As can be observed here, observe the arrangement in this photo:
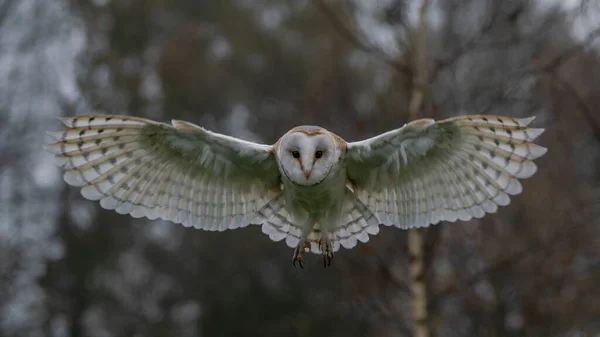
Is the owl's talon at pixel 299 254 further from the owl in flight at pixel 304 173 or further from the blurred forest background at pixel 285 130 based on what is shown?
the blurred forest background at pixel 285 130

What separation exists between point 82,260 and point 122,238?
1.07m

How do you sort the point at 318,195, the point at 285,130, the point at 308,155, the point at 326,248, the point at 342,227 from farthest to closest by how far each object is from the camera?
the point at 285,130, the point at 342,227, the point at 326,248, the point at 318,195, the point at 308,155

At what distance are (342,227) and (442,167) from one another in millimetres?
739

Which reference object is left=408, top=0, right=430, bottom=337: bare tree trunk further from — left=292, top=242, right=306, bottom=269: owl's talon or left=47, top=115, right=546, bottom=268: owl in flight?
left=292, top=242, right=306, bottom=269: owl's talon

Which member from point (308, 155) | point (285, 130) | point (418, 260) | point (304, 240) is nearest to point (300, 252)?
point (304, 240)

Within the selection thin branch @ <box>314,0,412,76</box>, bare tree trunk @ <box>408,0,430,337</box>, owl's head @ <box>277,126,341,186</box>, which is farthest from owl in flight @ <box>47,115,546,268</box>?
thin branch @ <box>314,0,412,76</box>

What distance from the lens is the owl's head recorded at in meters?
3.90

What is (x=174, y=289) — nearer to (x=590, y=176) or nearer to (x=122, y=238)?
(x=122, y=238)

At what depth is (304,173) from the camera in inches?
156

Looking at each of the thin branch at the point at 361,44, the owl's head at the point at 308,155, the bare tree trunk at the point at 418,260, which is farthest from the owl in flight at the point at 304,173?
the thin branch at the point at 361,44

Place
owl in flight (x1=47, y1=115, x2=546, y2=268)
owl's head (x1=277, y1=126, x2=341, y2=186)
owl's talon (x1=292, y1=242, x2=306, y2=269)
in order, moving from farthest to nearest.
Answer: owl's talon (x1=292, y1=242, x2=306, y2=269) < owl in flight (x1=47, y1=115, x2=546, y2=268) < owl's head (x1=277, y1=126, x2=341, y2=186)

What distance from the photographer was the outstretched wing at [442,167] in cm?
397

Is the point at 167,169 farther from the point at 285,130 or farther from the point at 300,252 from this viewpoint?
the point at 285,130

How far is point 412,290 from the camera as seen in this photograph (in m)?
6.18
